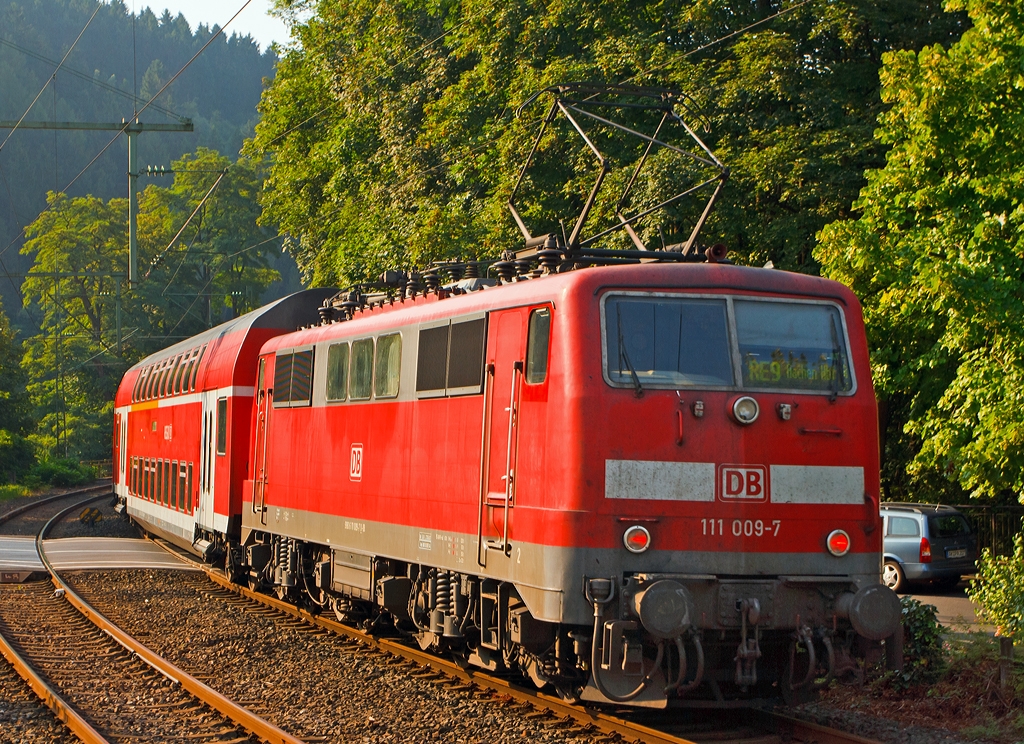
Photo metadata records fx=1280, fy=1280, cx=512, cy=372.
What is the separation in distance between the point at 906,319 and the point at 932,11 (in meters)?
8.80

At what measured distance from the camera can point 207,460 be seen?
2069 cm

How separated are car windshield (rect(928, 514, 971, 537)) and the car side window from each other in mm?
236

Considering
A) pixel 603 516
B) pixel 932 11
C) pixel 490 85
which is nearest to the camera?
pixel 603 516

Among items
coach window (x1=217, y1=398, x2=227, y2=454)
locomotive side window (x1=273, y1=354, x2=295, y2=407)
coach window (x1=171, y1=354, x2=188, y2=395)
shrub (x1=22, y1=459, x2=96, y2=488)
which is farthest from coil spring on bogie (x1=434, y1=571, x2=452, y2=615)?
shrub (x1=22, y1=459, x2=96, y2=488)

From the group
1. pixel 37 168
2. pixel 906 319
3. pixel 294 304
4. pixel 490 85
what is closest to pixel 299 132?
pixel 490 85

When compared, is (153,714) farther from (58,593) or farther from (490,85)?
(490,85)

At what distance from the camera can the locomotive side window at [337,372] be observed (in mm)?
13719

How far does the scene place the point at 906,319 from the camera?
16703 millimetres

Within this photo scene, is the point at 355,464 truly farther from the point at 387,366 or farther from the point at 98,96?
the point at 98,96

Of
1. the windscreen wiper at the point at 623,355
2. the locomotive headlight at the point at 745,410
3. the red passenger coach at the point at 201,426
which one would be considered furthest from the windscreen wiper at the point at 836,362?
the red passenger coach at the point at 201,426

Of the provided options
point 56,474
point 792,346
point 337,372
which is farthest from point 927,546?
point 56,474

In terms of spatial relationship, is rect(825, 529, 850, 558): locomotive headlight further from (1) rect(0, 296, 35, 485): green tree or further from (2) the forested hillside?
(2) the forested hillside

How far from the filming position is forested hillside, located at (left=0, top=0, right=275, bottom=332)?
463 feet

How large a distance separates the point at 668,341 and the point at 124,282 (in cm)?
7994
